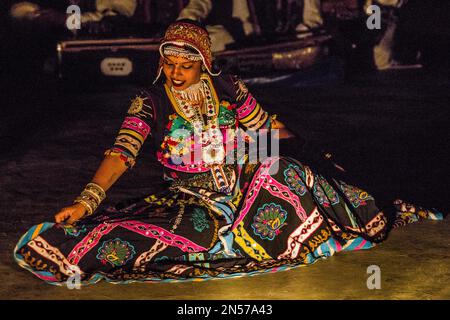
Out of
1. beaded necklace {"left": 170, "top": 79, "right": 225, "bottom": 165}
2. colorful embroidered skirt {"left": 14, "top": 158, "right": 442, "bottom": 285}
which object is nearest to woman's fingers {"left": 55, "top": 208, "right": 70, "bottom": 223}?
colorful embroidered skirt {"left": 14, "top": 158, "right": 442, "bottom": 285}

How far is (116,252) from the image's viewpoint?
16.7ft

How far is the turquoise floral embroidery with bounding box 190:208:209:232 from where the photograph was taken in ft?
17.0

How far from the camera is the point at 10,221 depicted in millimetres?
6492

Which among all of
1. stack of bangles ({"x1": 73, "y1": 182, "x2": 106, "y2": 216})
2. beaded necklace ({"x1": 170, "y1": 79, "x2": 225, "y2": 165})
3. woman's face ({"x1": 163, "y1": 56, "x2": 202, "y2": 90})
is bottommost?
stack of bangles ({"x1": 73, "y1": 182, "x2": 106, "y2": 216})

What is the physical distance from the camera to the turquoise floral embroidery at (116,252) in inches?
200

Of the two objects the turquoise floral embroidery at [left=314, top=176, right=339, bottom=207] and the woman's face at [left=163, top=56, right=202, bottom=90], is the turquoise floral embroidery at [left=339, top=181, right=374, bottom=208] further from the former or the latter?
the woman's face at [left=163, top=56, right=202, bottom=90]

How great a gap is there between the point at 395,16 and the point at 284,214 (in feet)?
33.6

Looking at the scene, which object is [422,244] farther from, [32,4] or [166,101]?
Answer: [32,4]

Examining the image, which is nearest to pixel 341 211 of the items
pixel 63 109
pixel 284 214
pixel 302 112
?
pixel 284 214

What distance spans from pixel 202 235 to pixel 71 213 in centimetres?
71

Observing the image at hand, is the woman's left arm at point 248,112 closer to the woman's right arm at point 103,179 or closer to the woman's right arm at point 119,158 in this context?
the woman's right arm at point 119,158

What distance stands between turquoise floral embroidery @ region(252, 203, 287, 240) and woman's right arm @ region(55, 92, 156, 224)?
2.27 ft

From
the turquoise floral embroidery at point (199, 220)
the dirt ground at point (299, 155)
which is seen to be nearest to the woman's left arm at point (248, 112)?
the dirt ground at point (299, 155)
